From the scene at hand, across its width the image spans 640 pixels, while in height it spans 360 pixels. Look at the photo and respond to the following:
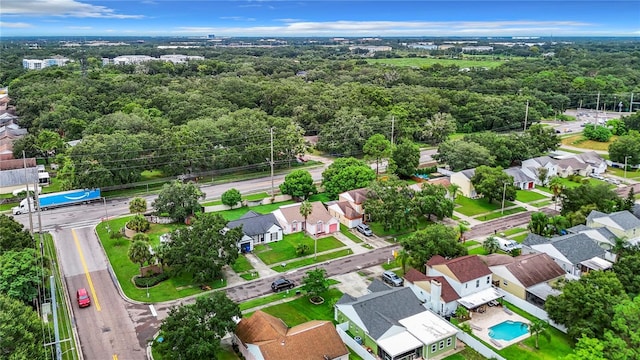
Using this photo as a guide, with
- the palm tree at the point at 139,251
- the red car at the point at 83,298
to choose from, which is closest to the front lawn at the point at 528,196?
the palm tree at the point at 139,251

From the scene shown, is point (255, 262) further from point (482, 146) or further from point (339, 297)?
point (482, 146)

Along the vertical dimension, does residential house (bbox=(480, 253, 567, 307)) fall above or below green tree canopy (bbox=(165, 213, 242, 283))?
below

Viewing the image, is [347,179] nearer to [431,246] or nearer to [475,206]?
[475,206]

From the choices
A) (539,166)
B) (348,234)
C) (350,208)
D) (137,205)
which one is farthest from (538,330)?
(539,166)

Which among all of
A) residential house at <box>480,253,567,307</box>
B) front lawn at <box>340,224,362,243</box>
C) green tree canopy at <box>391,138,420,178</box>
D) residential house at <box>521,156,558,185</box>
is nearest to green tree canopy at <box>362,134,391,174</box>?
green tree canopy at <box>391,138,420,178</box>

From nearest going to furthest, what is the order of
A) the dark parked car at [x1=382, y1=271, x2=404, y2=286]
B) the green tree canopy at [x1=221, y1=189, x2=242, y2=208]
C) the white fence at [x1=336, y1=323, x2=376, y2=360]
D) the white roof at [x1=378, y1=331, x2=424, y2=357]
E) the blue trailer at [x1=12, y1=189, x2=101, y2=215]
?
1. the white roof at [x1=378, y1=331, x2=424, y2=357]
2. the white fence at [x1=336, y1=323, x2=376, y2=360]
3. the dark parked car at [x1=382, y1=271, x2=404, y2=286]
4. the blue trailer at [x1=12, y1=189, x2=101, y2=215]
5. the green tree canopy at [x1=221, y1=189, x2=242, y2=208]

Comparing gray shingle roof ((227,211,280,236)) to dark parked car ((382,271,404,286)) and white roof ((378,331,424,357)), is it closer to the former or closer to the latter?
dark parked car ((382,271,404,286))

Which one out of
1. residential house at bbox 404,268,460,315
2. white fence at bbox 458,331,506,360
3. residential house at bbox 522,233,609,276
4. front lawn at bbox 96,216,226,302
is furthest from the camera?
residential house at bbox 522,233,609,276
